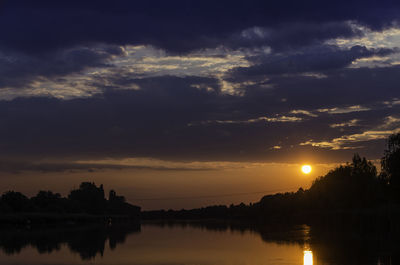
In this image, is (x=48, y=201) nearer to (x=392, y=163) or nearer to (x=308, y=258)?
(x=392, y=163)

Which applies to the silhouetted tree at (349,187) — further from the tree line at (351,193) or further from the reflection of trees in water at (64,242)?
the reflection of trees in water at (64,242)

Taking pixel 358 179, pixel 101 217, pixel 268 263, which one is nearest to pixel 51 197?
pixel 101 217

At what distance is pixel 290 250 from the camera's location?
47.3 m

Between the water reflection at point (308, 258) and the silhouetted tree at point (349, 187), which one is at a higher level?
→ the silhouetted tree at point (349, 187)

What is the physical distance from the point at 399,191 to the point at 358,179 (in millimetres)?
62771

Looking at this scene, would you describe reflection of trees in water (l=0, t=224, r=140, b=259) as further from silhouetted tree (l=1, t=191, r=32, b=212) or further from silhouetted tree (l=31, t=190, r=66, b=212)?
silhouetted tree (l=31, t=190, r=66, b=212)

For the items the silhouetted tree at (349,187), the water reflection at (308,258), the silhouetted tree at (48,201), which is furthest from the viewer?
the silhouetted tree at (48,201)

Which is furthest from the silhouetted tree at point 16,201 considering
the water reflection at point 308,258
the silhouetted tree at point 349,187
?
the water reflection at point 308,258

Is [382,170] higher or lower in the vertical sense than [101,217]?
higher

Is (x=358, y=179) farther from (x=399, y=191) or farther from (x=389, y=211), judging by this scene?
(x=399, y=191)

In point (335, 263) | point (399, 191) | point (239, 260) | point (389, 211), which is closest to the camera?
point (335, 263)

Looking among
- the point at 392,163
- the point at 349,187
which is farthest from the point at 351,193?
the point at 392,163

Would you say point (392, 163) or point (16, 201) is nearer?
point (392, 163)

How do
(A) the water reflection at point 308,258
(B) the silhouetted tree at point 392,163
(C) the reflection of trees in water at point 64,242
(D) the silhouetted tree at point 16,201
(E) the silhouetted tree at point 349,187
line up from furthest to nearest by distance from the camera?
(D) the silhouetted tree at point 16,201
(E) the silhouetted tree at point 349,187
(B) the silhouetted tree at point 392,163
(C) the reflection of trees in water at point 64,242
(A) the water reflection at point 308,258
